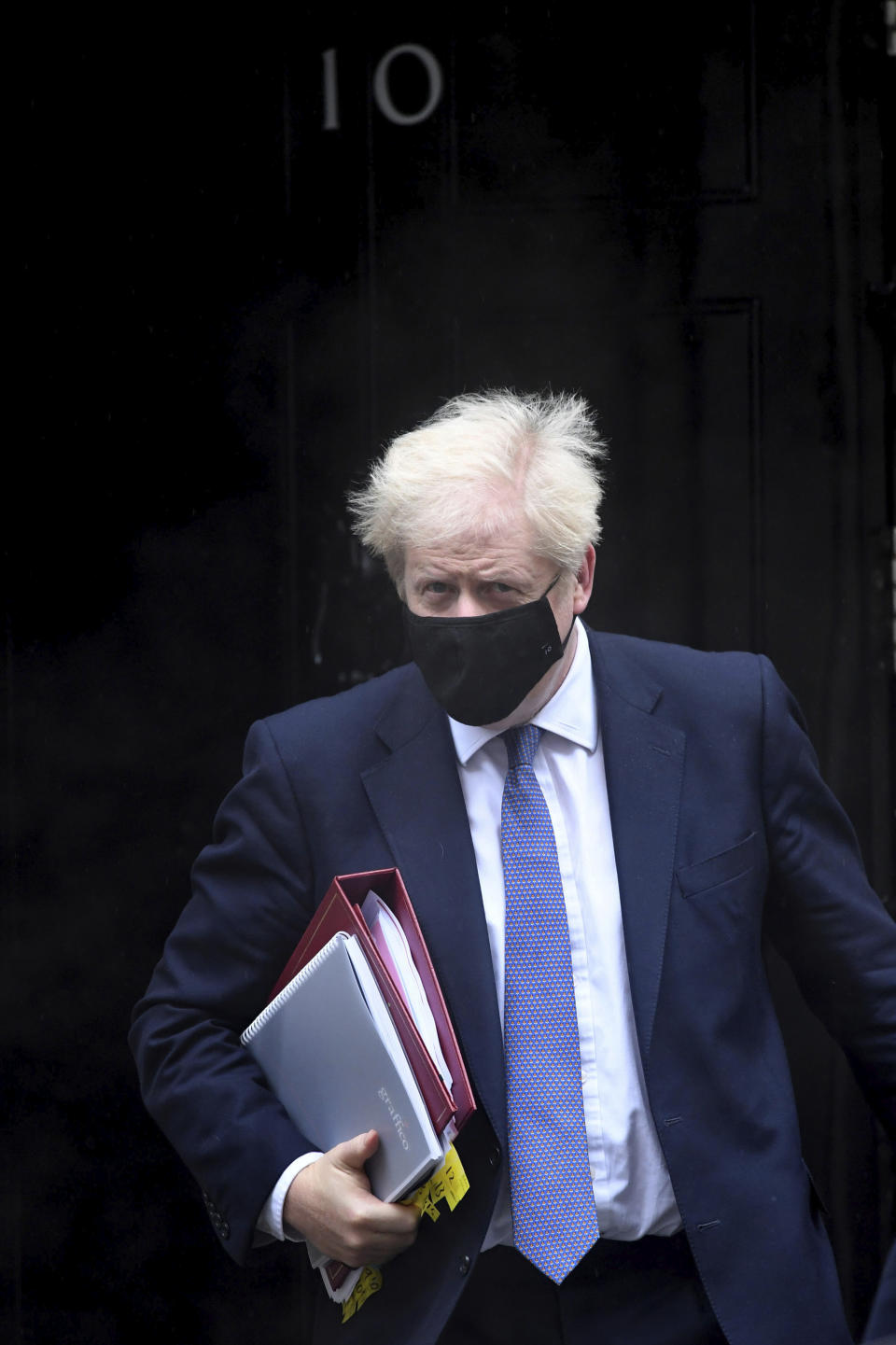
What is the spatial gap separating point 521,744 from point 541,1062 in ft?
1.64

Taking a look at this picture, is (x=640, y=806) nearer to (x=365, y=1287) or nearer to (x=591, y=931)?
(x=591, y=931)

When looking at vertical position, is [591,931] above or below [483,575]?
below

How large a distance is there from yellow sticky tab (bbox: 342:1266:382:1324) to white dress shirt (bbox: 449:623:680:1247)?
7.3 inches

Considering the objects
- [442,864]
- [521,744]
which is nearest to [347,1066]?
[442,864]

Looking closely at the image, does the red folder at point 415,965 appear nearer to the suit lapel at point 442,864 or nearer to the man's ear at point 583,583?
the suit lapel at point 442,864

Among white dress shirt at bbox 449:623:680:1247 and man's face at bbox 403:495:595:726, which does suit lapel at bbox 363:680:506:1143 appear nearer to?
white dress shirt at bbox 449:623:680:1247

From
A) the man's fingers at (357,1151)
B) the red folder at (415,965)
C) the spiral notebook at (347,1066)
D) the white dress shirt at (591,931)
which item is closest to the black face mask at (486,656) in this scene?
the white dress shirt at (591,931)

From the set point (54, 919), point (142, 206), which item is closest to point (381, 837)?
point (54, 919)

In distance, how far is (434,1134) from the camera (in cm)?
193

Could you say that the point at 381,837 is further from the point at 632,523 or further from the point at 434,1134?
the point at 632,523

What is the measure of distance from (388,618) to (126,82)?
1370mm

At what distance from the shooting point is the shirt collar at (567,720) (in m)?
2.34

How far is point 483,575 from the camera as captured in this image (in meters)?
2.22

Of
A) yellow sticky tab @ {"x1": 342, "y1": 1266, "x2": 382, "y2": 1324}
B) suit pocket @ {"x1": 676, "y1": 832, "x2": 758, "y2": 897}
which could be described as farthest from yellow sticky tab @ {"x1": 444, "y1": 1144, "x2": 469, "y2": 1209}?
suit pocket @ {"x1": 676, "y1": 832, "x2": 758, "y2": 897}
